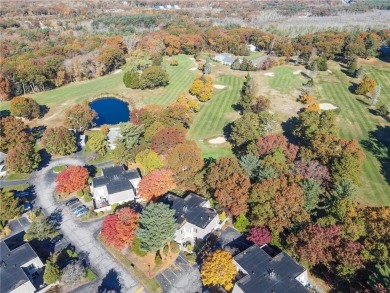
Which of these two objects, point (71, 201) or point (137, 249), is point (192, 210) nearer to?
point (137, 249)

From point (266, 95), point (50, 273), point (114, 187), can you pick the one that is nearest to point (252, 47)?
point (266, 95)

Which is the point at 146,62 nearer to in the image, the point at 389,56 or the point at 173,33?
the point at 173,33

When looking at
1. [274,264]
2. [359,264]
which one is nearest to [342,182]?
[359,264]

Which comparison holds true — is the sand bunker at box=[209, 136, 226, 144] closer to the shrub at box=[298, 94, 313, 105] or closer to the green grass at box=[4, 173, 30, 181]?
the shrub at box=[298, 94, 313, 105]

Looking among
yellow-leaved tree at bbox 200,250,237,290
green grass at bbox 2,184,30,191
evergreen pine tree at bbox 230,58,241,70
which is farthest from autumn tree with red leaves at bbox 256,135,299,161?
evergreen pine tree at bbox 230,58,241,70

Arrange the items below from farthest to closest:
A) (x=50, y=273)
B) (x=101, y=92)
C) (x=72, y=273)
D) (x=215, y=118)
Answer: (x=101, y=92) < (x=215, y=118) < (x=72, y=273) < (x=50, y=273)

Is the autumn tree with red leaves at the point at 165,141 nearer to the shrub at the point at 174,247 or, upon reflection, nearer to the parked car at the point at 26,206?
the shrub at the point at 174,247
